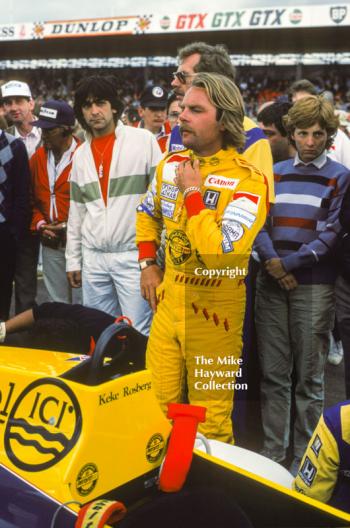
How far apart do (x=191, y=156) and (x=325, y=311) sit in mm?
1052

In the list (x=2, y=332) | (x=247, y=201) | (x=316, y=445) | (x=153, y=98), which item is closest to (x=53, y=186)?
(x=2, y=332)

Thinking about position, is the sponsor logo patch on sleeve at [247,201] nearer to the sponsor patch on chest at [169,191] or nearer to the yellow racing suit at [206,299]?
the yellow racing suit at [206,299]

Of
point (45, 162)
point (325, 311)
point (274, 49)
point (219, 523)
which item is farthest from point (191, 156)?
point (274, 49)

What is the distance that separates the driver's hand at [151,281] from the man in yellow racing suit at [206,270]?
0.53 ft

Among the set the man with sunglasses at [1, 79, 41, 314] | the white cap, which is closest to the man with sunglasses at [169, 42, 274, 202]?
the man with sunglasses at [1, 79, 41, 314]

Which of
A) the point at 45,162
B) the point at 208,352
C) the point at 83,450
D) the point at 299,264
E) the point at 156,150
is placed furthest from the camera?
the point at 45,162

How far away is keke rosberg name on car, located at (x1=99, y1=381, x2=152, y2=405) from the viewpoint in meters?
1.64

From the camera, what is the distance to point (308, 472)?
70.7 inches

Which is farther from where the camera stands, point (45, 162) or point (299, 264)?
point (45, 162)

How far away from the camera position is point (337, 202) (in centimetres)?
291

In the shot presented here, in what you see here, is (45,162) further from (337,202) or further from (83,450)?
(83,450)

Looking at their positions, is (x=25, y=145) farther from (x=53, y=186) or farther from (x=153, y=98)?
(x=153, y=98)

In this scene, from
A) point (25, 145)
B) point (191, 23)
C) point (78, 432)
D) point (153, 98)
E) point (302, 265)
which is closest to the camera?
point (78, 432)

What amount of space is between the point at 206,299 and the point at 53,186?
7.46ft
